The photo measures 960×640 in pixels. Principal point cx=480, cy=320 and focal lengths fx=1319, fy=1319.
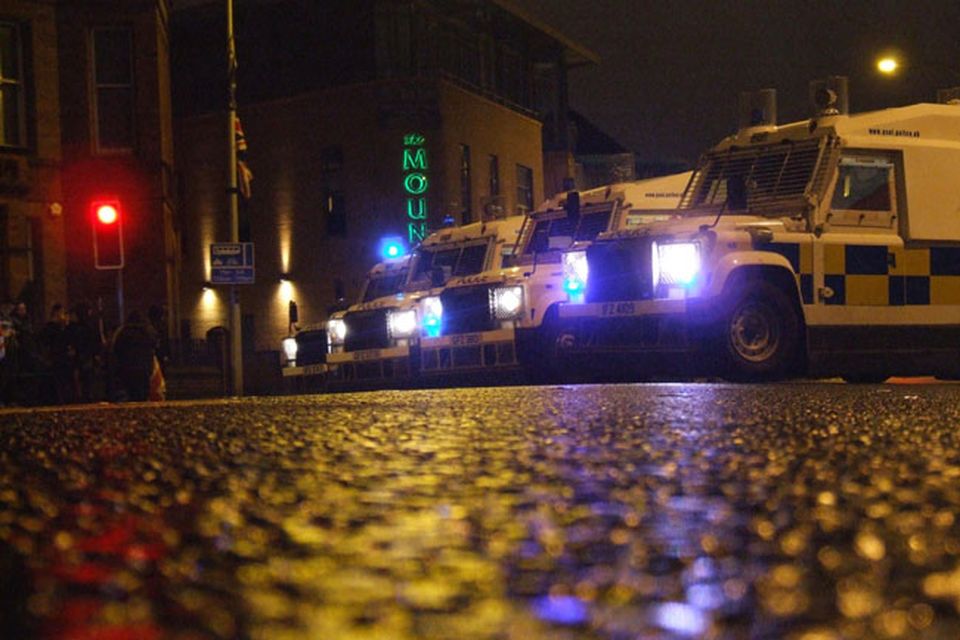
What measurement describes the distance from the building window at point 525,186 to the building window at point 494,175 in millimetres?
2144

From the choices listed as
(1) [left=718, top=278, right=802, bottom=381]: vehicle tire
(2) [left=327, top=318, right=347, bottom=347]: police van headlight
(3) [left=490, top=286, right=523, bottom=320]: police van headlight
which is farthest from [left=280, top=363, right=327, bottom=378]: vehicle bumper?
(1) [left=718, top=278, right=802, bottom=381]: vehicle tire

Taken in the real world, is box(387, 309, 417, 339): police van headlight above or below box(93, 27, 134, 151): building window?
below

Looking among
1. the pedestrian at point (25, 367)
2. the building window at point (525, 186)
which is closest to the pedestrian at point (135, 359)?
the pedestrian at point (25, 367)

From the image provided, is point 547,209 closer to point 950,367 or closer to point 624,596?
point 950,367

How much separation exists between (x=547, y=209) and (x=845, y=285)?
16.9 feet

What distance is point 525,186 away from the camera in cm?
4697

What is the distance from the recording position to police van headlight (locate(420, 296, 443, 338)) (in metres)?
16.9

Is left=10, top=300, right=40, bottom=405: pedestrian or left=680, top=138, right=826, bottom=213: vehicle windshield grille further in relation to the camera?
left=10, top=300, right=40, bottom=405: pedestrian

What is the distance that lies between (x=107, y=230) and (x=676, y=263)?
11.4 metres

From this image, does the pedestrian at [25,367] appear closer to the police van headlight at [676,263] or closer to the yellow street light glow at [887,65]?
the police van headlight at [676,263]

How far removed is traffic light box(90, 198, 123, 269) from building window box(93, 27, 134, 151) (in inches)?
251

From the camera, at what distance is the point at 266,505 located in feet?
7.54

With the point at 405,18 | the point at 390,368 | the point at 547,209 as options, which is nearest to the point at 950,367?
the point at 547,209

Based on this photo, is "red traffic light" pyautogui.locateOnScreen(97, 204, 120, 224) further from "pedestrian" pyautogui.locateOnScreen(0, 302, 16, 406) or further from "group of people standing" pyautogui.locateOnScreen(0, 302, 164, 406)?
"pedestrian" pyautogui.locateOnScreen(0, 302, 16, 406)
